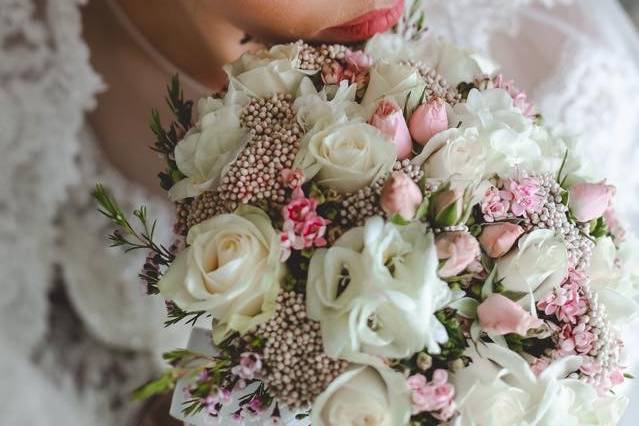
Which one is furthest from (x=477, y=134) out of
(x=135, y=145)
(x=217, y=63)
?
(x=135, y=145)

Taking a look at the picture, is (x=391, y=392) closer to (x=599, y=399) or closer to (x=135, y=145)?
(x=599, y=399)

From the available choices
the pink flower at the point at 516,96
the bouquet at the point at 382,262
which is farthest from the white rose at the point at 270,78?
the pink flower at the point at 516,96

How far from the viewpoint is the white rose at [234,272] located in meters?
0.56

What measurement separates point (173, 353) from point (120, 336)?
2.48 ft

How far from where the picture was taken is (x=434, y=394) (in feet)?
1.76

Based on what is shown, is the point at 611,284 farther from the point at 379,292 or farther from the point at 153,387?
the point at 153,387

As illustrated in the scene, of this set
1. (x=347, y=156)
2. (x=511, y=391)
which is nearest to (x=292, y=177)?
(x=347, y=156)

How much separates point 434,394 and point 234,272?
19cm

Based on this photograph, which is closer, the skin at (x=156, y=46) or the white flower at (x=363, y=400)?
the white flower at (x=363, y=400)

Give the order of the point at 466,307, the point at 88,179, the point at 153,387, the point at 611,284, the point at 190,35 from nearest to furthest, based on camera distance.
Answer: the point at 153,387 < the point at 466,307 < the point at 611,284 < the point at 190,35 < the point at 88,179

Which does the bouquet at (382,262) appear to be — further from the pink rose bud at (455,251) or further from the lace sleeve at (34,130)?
the lace sleeve at (34,130)

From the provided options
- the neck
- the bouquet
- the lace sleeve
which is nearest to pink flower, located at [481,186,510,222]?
the bouquet

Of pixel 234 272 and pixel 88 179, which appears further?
pixel 88 179

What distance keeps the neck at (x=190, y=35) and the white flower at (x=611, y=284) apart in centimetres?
54
